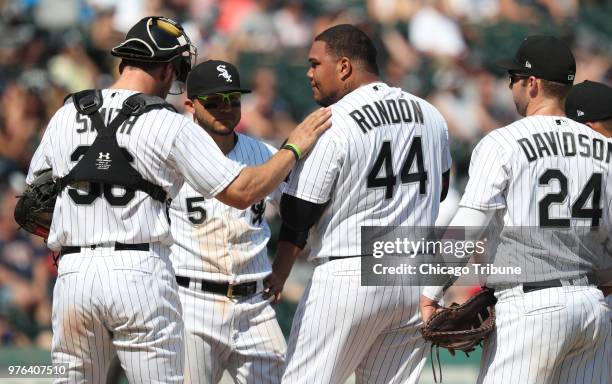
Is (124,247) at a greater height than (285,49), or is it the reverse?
(285,49)

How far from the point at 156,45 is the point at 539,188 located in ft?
6.21

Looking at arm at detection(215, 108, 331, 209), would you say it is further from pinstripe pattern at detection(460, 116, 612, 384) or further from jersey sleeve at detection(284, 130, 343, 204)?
pinstripe pattern at detection(460, 116, 612, 384)

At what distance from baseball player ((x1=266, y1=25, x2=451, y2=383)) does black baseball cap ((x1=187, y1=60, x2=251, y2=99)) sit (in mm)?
839

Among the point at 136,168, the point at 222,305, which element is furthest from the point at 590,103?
the point at 136,168

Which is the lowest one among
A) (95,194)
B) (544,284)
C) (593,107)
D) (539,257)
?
(544,284)

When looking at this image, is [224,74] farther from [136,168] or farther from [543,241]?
[543,241]

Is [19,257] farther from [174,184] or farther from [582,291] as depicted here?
[582,291]

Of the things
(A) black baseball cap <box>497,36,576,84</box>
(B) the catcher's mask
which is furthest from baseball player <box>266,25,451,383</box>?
(B) the catcher's mask

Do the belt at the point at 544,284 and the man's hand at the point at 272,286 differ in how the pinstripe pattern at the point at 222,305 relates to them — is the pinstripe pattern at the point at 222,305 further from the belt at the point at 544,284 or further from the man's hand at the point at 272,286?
the belt at the point at 544,284

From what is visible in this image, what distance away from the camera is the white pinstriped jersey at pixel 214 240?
6.01 meters

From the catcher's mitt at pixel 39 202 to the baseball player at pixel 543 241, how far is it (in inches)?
74.2

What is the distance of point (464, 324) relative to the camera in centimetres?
509

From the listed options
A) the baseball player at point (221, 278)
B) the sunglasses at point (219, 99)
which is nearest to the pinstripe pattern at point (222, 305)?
the baseball player at point (221, 278)

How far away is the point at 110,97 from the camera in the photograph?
4.73 meters
